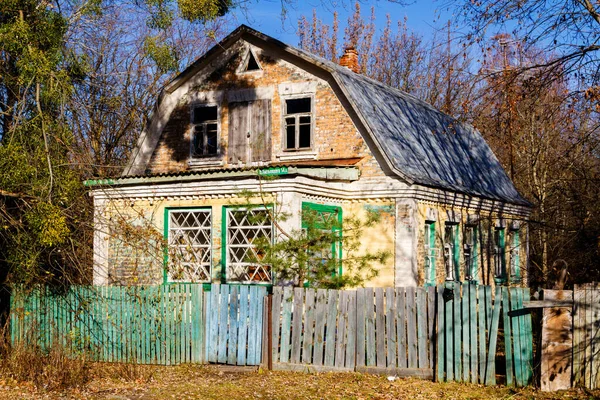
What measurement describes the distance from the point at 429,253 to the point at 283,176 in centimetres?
473

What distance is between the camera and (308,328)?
11.6 metres

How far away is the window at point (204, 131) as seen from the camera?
1883 cm

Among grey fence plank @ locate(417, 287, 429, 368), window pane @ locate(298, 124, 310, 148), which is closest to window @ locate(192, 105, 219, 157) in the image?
window pane @ locate(298, 124, 310, 148)

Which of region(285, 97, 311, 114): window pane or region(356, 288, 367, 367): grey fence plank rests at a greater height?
region(285, 97, 311, 114): window pane

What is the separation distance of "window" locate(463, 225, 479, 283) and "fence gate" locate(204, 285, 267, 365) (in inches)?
347

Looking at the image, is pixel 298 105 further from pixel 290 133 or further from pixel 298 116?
pixel 290 133

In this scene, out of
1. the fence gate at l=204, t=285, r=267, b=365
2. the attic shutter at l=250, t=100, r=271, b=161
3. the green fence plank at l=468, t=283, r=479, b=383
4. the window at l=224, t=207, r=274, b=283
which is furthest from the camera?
the attic shutter at l=250, t=100, r=271, b=161

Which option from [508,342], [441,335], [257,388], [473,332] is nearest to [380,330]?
[441,335]

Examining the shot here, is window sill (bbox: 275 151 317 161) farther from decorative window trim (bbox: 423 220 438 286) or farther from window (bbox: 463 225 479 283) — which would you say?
window (bbox: 463 225 479 283)

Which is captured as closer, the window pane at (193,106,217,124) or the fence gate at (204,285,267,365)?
the fence gate at (204,285,267,365)

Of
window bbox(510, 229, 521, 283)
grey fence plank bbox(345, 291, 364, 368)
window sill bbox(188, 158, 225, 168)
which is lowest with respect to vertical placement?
grey fence plank bbox(345, 291, 364, 368)

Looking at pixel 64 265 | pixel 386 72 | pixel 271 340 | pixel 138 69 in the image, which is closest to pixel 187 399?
pixel 271 340

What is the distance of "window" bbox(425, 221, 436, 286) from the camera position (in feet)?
56.4

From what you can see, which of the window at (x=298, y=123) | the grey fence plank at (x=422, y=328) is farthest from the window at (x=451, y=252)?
the grey fence plank at (x=422, y=328)
